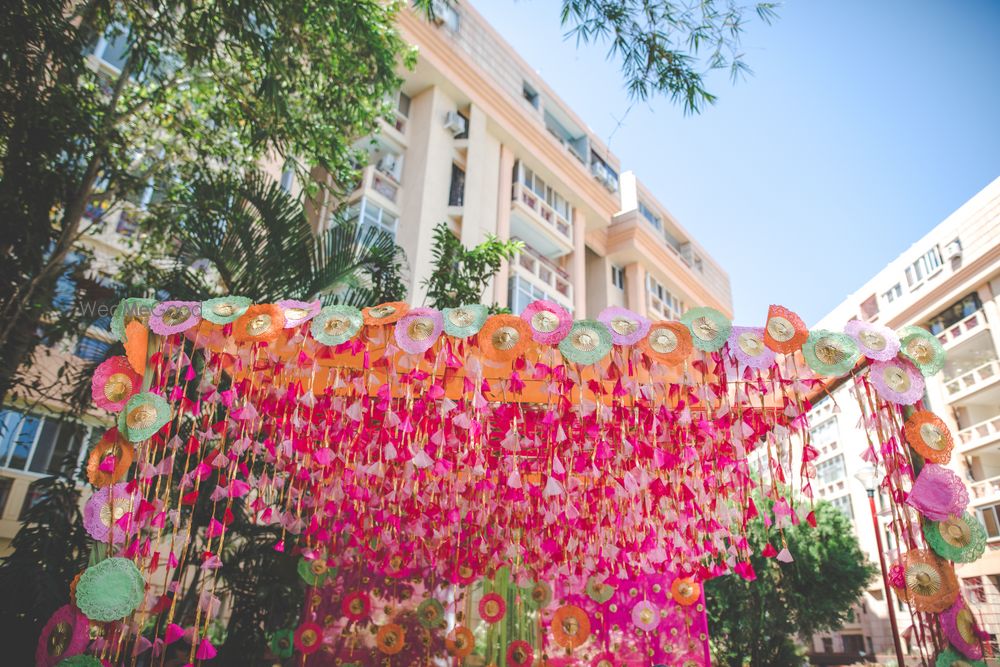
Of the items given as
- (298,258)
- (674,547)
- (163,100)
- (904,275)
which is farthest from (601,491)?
(904,275)

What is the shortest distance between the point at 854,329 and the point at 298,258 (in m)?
4.09

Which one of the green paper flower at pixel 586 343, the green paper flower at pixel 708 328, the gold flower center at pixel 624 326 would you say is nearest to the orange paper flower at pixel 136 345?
the green paper flower at pixel 586 343

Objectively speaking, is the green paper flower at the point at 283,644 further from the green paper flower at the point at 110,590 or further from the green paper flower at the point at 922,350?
the green paper flower at the point at 922,350

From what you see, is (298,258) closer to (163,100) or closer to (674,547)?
(163,100)

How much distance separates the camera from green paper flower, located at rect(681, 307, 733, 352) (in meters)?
3.19

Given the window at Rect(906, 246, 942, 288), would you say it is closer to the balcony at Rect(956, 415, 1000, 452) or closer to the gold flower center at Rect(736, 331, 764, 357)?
the balcony at Rect(956, 415, 1000, 452)

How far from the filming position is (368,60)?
6.29 meters

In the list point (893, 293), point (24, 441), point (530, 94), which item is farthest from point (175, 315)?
point (893, 293)

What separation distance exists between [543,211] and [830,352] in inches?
478

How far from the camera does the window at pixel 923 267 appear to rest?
18234 millimetres

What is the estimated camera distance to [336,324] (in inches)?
126

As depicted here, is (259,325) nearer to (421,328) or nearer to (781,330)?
(421,328)

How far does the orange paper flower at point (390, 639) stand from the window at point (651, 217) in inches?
658

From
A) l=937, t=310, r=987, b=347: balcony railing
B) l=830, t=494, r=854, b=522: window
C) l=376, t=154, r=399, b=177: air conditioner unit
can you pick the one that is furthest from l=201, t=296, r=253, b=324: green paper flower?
l=830, t=494, r=854, b=522: window
